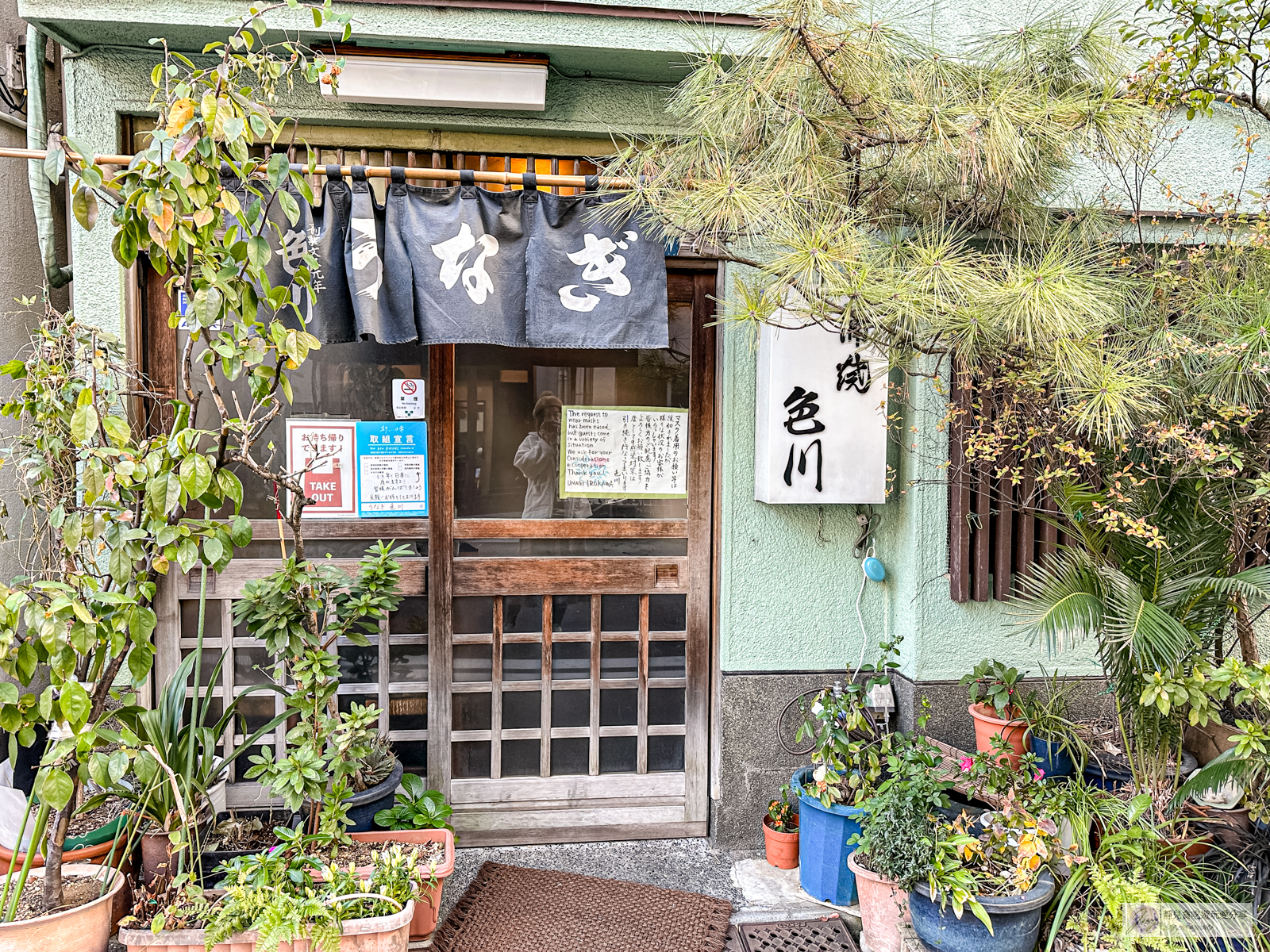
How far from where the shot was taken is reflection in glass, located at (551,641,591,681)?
5043 millimetres

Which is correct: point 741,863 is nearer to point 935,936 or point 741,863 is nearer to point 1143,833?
point 935,936

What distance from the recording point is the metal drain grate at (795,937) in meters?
3.96

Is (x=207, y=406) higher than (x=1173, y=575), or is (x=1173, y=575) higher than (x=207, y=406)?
(x=207, y=406)

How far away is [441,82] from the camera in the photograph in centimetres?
444

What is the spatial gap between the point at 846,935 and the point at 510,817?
7.01ft

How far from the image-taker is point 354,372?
4770 mm

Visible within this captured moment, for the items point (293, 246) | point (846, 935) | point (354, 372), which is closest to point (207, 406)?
point (354, 372)

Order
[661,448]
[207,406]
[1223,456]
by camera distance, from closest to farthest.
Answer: [1223,456] < [207,406] < [661,448]

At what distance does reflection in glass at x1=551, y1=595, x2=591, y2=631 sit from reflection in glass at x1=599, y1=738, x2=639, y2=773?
0.79m

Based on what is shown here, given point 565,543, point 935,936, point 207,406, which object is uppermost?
point 207,406

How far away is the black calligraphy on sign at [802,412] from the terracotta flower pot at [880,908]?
2.31m

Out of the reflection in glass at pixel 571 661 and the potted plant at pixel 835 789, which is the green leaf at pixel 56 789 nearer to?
the reflection in glass at pixel 571 661

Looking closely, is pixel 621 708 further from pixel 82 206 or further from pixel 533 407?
pixel 82 206

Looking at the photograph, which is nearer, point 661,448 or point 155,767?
point 155,767
